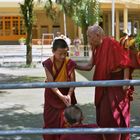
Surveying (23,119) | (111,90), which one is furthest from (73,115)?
(23,119)

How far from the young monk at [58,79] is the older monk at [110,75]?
0.31 meters

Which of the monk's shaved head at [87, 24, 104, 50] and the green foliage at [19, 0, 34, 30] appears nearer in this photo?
the monk's shaved head at [87, 24, 104, 50]

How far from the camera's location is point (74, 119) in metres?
4.64

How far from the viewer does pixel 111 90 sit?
5.67m

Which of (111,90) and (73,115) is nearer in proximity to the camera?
(73,115)

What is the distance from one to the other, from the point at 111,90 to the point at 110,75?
17 centimetres

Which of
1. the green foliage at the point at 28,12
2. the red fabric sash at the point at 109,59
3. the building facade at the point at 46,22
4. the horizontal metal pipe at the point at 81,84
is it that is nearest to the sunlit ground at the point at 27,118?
the red fabric sash at the point at 109,59

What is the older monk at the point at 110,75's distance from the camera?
557cm

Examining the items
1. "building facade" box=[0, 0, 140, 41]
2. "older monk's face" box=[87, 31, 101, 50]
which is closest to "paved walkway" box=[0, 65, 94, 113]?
"older monk's face" box=[87, 31, 101, 50]

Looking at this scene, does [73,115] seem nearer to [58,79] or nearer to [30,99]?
[58,79]

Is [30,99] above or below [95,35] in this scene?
below

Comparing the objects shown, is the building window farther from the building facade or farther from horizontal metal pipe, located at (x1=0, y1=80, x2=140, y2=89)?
horizontal metal pipe, located at (x1=0, y1=80, x2=140, y2=89)

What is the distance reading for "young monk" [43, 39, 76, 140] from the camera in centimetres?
571

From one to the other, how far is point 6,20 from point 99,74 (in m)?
49.3
